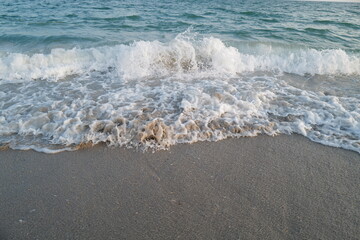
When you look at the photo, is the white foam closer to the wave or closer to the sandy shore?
the wave

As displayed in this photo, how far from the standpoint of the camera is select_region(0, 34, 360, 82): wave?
18.4 ft

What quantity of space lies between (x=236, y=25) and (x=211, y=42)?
4461 mm

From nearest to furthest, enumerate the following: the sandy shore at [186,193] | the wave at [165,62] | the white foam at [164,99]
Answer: the sandy shore at [186,193]
the white foam at [164,99]
the wave at [165,62]

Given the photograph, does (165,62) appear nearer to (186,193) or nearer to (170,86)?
(170,86)

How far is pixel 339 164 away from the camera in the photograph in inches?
109

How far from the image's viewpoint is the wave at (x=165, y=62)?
18.4 ft

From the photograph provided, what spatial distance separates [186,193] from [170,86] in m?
2.84

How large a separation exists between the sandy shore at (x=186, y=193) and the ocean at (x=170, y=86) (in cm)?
29

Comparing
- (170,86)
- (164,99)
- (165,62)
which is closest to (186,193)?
(164,99)

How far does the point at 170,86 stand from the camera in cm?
480

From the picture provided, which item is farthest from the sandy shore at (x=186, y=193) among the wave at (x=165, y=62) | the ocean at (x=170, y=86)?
the wave at (x=165, y=62)

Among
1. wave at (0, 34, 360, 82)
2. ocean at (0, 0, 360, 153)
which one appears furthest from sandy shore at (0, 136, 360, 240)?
wave at (0, 34, 360, 82)

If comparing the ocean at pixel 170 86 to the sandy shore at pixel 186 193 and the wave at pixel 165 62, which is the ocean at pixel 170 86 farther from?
the sandy shore at pixel 186 193

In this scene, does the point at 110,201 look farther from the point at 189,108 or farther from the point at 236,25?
the point at 236,25
